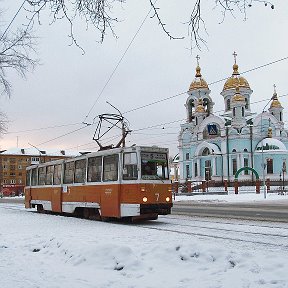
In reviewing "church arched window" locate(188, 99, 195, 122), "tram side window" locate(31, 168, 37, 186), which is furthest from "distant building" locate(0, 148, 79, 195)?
"tram side window" locate(31, 168, 37, 186)

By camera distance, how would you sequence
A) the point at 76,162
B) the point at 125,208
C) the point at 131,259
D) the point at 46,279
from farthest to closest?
the point at 76,162, the point at 125,208, the point at 131,259, the point at 46,279

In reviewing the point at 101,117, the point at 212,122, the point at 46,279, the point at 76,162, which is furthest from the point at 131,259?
the point at 212,122

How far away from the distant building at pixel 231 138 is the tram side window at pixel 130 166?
5221 centimetres

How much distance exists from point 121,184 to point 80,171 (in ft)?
11.2

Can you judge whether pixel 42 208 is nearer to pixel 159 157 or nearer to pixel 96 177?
pixel 96 177

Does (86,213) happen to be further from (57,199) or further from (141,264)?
(141,264)

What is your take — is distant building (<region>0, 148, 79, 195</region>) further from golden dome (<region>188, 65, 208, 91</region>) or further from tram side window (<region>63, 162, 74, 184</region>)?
tram side window (<region>63, 162, 74, 184</region>)

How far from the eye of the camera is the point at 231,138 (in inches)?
2810

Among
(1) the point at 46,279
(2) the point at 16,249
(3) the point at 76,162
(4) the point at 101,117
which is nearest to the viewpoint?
(1) the point at 46,279

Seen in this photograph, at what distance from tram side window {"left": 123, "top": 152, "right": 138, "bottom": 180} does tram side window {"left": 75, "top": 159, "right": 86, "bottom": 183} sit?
3.00 meters

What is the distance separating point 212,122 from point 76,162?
190 feet

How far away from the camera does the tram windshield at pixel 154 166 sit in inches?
631

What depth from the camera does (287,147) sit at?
7450 centimetres

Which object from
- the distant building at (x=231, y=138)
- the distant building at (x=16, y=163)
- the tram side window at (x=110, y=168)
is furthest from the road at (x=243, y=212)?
the distant building at (x=16, y=163)
